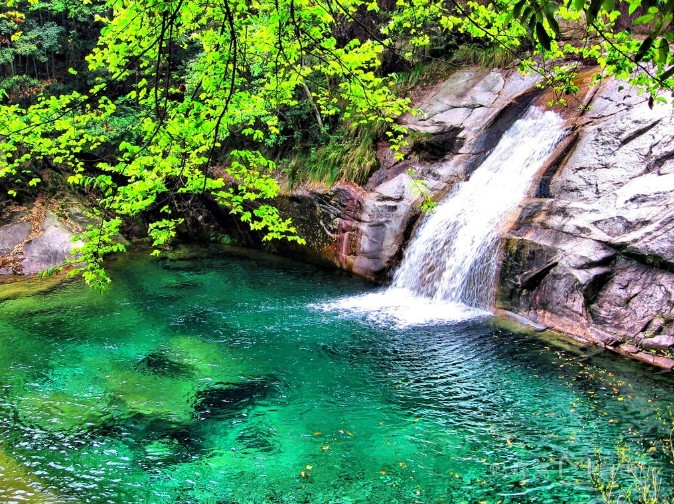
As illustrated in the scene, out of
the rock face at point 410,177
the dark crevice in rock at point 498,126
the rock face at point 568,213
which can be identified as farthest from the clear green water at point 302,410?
the dark crevice in rock at point 498,126

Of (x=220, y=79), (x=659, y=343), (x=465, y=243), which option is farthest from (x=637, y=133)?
(x=220, y=79)

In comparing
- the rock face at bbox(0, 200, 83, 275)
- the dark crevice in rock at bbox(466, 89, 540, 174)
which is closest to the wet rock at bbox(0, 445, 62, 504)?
the rock face at bbox(0, 200, 83, 275)

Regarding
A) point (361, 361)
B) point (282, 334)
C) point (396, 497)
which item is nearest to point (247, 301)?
point (282, 334)

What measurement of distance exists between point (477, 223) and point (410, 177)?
7.67ft

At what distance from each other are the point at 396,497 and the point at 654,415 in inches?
130

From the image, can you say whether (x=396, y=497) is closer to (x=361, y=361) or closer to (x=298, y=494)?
(x=298, y=494)

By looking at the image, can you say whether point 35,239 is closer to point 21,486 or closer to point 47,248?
point 47,248

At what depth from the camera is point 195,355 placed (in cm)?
844

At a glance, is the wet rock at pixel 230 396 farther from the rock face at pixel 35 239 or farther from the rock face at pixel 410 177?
the rock face at pixel 35 239

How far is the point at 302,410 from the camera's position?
6.71 meters

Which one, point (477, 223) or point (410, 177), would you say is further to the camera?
point (410, 177)

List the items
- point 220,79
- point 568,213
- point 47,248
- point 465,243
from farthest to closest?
point 47,248 → point 465,243 → point 568,213 → point 220,79

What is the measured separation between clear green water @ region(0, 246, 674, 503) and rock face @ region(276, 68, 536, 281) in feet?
9.32

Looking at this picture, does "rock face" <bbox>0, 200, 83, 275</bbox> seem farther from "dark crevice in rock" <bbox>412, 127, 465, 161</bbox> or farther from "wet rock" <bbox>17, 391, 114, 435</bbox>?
"dark crevice in rock" <bbox>412, 127, 465, 161</bbox>
